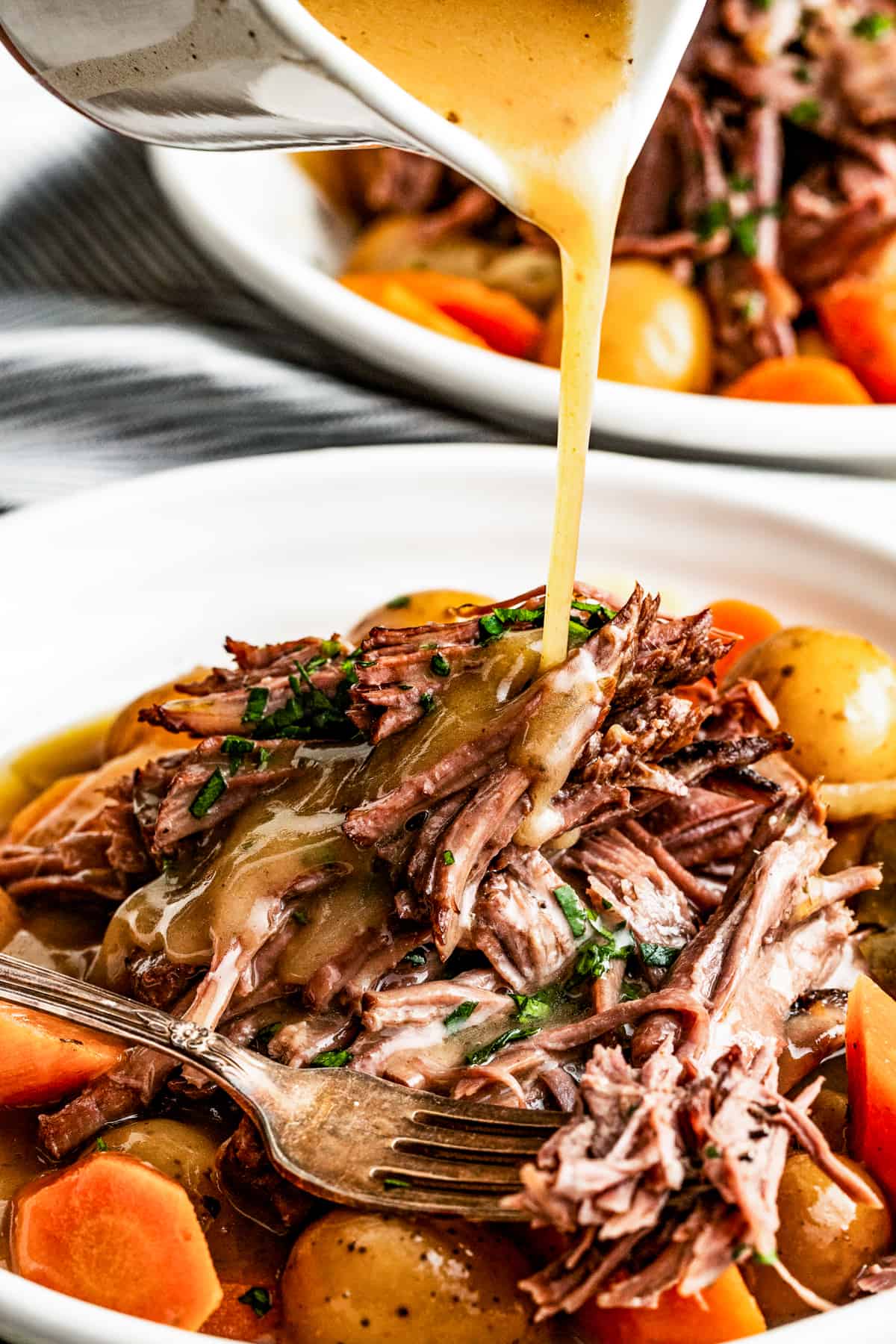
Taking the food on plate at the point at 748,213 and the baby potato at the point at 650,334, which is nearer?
the baby potato at the point at 650,334

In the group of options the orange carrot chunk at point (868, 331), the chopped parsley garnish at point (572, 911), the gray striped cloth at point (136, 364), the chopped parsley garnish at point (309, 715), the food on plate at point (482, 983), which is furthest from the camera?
the orange carrot chunk at point (868, 331)

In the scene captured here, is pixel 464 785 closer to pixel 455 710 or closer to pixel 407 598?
pixel 455 710

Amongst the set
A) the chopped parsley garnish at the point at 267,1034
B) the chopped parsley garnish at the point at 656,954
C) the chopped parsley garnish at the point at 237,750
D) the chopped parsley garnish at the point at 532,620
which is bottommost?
the chopped parsley garnish at the point at 267,1034

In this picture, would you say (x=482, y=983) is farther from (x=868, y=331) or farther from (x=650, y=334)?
(x=868, y=331)

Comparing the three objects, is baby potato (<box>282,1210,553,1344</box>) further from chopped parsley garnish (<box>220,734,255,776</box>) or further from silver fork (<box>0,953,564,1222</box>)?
chopped parsley garnish (<box>220,734,255,776</box>)

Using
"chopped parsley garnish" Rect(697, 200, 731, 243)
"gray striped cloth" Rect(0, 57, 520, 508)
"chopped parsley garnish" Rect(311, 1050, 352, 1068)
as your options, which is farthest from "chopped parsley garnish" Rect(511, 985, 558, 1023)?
"chopped parsley garnish" Rect(697, 200, 731, 243)

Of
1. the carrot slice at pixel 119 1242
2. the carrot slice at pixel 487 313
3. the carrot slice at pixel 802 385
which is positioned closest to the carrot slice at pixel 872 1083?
the carrot slice at pixel 119 1242

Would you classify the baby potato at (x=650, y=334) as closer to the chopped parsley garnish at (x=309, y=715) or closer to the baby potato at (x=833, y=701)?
the baby potato at (x=833, y=701)

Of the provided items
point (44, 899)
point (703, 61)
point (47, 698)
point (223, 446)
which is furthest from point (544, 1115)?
point (703, 61)
